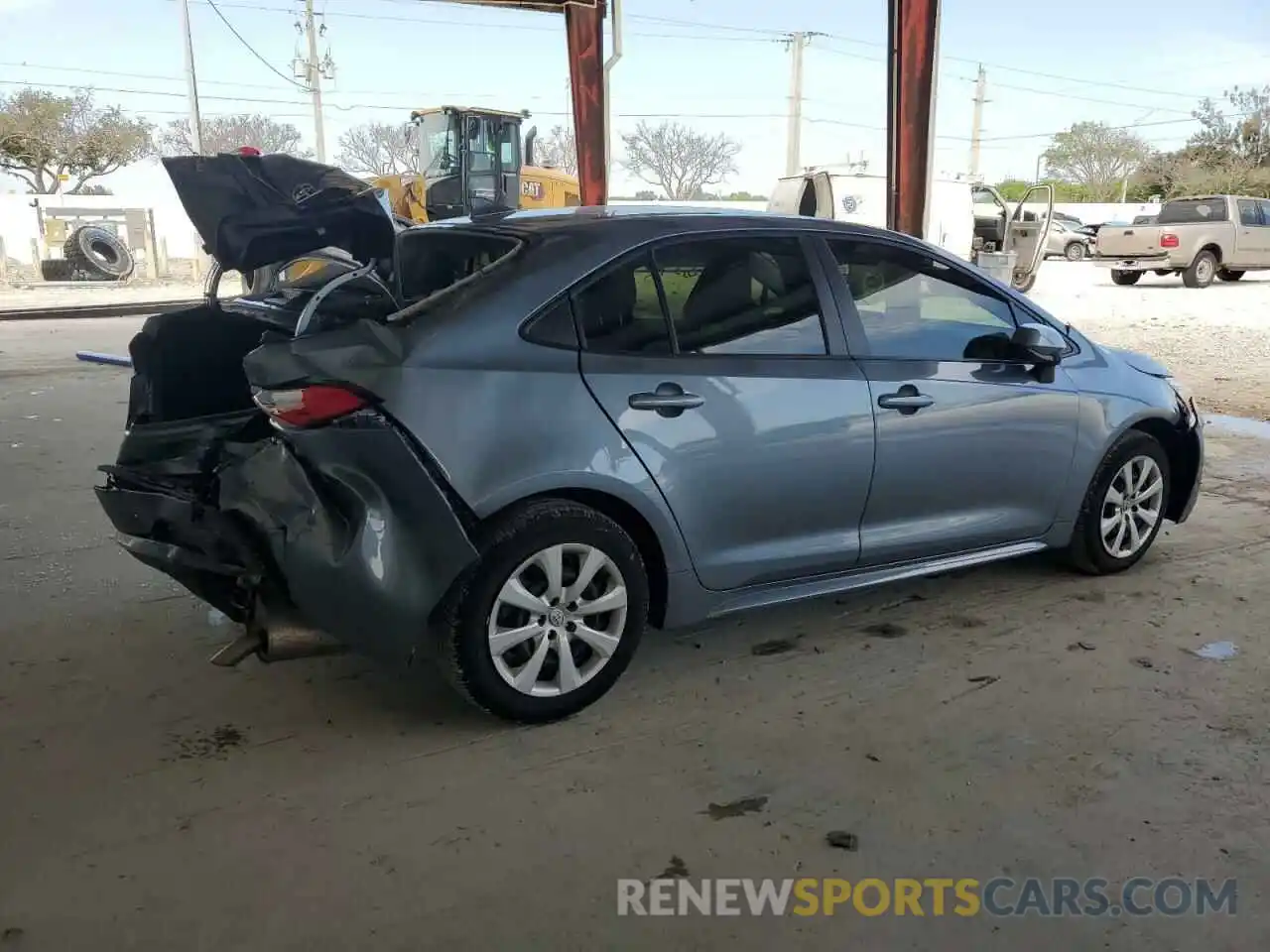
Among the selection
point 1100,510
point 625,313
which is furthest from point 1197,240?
point 625,313

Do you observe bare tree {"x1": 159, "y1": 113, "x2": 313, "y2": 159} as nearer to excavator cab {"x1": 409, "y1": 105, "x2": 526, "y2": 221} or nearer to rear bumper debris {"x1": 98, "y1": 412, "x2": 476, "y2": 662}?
excavator cab {"x1": 409, "y1": 105, "x2": 526, "y2": 221}

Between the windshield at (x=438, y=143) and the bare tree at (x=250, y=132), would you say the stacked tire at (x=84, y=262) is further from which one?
the bare tree at (x=250, y=132)

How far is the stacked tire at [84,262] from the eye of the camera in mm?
23000

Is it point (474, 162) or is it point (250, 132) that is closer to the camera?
point (474, 162)

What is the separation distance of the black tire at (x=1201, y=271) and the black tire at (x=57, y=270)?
2380 centimetres

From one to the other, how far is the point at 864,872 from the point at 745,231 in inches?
80.8

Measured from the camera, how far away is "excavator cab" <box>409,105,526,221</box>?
1959 centimetres

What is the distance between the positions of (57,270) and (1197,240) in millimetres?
24139

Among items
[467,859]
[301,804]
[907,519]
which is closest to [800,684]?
[907,519]

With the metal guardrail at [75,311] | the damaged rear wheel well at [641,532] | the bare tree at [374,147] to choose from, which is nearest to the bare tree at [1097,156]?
the bare tree at [374,147]

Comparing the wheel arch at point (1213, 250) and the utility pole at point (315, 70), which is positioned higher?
the utility pole at point (315, 70)

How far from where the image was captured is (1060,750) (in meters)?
3.01

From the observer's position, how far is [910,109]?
1008cm

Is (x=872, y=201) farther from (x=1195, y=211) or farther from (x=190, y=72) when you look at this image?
(x=190, y=72)
